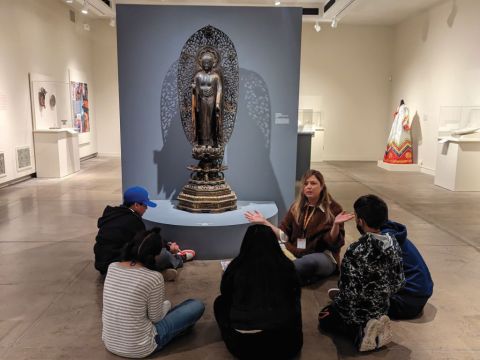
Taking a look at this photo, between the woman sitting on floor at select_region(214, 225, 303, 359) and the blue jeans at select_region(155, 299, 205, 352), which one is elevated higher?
the woman sitting on floor at select_region(214, 225, 303, 359)

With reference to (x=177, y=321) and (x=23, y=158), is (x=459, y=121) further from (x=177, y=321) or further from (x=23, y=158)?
(x=23, y=158)

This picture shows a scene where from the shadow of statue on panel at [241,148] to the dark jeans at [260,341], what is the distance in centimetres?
283

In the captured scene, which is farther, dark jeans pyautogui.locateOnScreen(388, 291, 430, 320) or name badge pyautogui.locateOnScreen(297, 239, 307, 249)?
name badge pyautogui.locateOnScreen(297, 239, 307, 249)

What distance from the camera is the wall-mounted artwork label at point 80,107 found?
10.7 metres

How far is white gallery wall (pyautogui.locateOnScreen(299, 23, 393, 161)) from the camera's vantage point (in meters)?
11.9

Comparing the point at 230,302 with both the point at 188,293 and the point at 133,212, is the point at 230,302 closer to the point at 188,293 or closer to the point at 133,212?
the point at 188,293

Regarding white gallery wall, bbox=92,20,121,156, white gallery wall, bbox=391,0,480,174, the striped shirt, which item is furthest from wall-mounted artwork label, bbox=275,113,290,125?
white gallery wall, bbox=92,20,121,156

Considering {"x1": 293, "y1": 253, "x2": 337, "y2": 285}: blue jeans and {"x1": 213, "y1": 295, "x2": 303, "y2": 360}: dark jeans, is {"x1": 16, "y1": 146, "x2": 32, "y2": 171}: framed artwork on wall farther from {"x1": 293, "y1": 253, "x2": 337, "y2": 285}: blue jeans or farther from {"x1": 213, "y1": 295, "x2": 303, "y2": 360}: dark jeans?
{"x1": 213, "y1": 295, "x2": 303, "y2": 360}: dark jeans

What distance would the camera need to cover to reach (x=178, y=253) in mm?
3805

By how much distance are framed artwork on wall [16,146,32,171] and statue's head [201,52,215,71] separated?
5.32m

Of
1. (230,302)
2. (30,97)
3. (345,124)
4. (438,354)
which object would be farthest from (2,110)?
(345,124)

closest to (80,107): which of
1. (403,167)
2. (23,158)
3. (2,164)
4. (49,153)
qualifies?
(49,153)

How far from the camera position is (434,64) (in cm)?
977

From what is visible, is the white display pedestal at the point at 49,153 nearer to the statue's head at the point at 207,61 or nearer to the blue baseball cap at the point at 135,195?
the statue's head at the point at 207,61
